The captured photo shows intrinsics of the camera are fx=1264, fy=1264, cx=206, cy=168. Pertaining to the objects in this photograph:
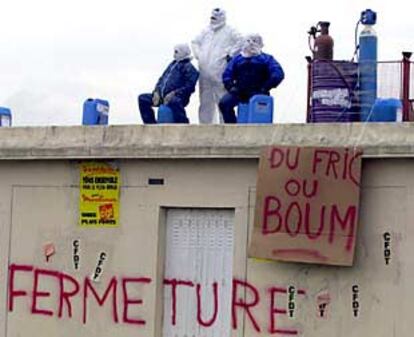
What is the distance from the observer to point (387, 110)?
12.9 metres

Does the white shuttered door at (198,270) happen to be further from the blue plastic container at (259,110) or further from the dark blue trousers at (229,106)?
the dark blue trousers at (229,106)

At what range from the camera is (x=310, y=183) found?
41.8 ft

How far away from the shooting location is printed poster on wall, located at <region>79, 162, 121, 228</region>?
551 inches

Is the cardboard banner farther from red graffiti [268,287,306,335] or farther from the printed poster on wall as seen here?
the printed poster on wall

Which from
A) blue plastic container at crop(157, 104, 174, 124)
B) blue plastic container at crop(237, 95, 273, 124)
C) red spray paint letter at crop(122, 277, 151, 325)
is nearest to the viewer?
blue plastic container at crop(237, 95, 273, 124)

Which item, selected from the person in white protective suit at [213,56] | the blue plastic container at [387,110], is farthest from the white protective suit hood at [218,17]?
the blue plastic container at [387,110]

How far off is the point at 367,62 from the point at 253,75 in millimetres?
1263

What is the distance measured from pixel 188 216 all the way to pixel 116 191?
93 cm

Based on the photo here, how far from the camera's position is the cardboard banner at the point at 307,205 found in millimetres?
12531

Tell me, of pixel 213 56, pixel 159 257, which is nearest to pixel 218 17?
pixel 213 56

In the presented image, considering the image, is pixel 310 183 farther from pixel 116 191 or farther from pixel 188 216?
pixel 116 191

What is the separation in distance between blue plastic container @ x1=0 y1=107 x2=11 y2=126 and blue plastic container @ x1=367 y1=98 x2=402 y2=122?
489 cm

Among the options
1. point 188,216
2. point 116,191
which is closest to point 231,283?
point 188,216

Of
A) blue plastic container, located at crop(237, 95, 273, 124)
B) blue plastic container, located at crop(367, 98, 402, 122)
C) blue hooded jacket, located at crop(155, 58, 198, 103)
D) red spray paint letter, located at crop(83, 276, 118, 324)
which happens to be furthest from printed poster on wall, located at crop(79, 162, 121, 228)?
A: blue plastic container, located at crop(367, 98, 402, 122)
